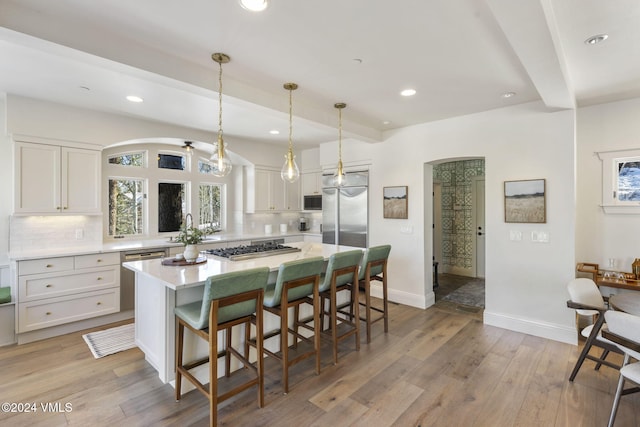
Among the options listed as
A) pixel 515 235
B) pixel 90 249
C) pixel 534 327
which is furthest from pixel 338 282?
pixel 90 249

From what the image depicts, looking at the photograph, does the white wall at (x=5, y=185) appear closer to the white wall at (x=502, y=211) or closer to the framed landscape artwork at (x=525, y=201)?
the white wall at (x=502, y=211)

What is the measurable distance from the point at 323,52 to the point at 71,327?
4.09 meters

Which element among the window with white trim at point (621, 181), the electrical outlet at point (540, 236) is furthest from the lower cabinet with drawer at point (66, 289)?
the window with white trim at point (621, 181)

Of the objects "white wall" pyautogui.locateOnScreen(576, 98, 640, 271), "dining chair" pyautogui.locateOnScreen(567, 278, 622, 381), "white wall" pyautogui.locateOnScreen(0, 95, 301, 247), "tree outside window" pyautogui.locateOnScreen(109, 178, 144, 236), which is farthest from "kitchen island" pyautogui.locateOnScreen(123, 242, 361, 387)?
"white wall" pyautogui.locateOnScreen(576, 98, 640, 271)

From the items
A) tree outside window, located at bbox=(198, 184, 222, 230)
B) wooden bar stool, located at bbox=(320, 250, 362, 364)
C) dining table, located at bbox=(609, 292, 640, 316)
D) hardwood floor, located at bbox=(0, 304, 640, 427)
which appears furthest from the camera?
tree outside window, located at bbox=(198, 184, 222, 230)

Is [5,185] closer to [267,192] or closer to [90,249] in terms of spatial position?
[90,249]

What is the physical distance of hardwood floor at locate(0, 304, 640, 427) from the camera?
212 centimetres

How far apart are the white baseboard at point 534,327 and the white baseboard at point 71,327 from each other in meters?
4.65

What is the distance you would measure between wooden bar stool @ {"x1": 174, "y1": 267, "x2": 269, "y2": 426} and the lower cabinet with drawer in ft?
6.91

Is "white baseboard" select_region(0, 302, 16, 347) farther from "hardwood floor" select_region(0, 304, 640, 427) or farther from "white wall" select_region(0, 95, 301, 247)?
"white wall" select_region(0, 95, 301, 247)

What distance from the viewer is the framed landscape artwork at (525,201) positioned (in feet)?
11.4

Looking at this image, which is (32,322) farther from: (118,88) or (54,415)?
(118,88)

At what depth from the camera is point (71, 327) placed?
359cm

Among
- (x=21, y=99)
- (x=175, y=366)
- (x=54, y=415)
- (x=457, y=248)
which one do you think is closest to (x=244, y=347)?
(x=175, y=366)
